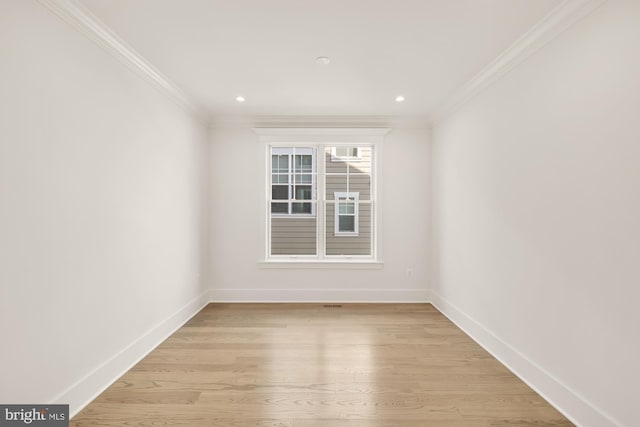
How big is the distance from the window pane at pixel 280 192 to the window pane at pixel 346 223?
2.88ft

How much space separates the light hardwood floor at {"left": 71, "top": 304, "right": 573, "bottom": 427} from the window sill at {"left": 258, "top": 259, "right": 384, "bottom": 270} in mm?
1001

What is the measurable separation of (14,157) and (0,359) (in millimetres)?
1045

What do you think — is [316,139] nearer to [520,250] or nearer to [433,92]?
[433,92]

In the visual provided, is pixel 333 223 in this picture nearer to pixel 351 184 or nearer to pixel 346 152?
pixel 351 184

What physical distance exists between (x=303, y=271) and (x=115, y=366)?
8.37 ft

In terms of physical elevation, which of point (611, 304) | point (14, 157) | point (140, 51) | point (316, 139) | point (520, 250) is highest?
point (140, 51)

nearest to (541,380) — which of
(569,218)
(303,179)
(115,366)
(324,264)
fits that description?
(569,218)

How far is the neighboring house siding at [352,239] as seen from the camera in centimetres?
486

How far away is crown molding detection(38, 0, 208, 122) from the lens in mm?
2020

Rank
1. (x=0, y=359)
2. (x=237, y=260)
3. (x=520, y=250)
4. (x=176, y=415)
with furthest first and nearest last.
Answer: (x=237, y=260), (x=520, y=250), (x=176, y=415), (x=0, y=359)

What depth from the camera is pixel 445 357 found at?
2943mm

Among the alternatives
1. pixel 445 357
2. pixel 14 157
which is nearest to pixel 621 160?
pixel 445 357

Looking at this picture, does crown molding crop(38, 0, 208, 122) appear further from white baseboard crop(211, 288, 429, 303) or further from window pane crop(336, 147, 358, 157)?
white baseboard crop(211, 288, 429, 303)

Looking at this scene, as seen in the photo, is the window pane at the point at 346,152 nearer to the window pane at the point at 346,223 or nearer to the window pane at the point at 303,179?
the window pane at the point at 303,179
